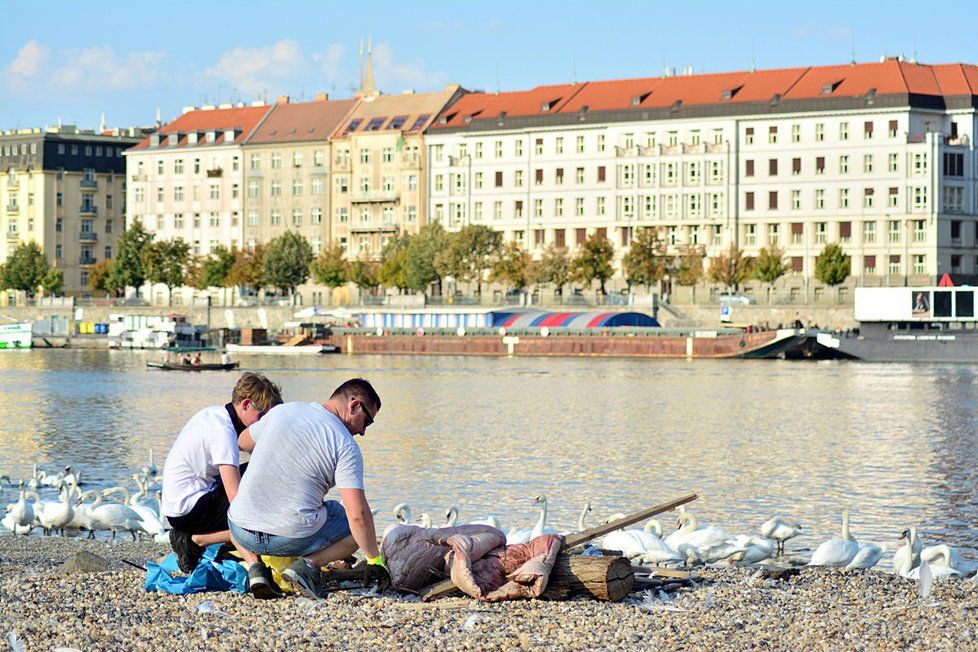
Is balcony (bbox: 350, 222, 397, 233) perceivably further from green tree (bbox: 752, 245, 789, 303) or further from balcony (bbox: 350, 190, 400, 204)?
green tree (bbox: 752, 245, 789, 303)

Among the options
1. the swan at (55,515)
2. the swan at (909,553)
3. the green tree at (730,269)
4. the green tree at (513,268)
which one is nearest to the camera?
the swan at (909,553)

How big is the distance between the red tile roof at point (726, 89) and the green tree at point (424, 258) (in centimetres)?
1014

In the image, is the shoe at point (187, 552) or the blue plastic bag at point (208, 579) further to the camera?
the shoe at point (187, 552)

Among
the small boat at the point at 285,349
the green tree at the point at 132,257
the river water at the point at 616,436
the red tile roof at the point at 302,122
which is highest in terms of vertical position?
the red tile roof at the point at 302,122

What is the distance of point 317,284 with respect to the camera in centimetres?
11319

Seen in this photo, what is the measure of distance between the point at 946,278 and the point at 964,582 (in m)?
72.4

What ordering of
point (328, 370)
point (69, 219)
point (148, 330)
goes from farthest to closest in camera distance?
point (69, 219) < point (148, 330) < point (328, 370)

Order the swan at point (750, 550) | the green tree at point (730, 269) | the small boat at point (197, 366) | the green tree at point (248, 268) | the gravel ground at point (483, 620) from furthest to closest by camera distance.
→ the green tree at point (248, 268), the green tree at point (730, 269), the small boat at point (197, 366), the swan at point (750, 550), the gravel ground at point (483, 620)

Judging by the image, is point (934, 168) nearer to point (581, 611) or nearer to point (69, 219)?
point (69, 219)

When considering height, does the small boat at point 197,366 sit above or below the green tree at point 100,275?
below

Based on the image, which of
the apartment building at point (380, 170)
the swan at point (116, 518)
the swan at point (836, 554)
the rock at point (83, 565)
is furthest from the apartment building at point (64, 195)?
the rock at point (83, 565)

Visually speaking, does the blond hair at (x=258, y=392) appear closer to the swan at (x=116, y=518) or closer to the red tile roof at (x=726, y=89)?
the swan at (x=116, y=518)

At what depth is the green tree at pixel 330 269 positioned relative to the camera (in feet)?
356

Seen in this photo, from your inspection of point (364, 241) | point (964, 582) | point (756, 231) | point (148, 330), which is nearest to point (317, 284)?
point (364, 241)
